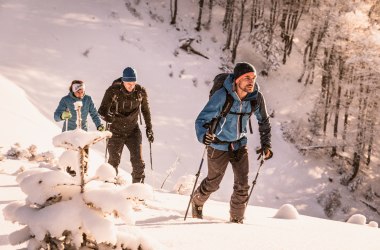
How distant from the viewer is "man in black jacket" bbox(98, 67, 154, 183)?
5973mm

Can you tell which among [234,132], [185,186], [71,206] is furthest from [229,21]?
[71,206]

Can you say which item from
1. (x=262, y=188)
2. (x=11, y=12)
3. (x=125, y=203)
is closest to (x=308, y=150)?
(x=262, y=188)

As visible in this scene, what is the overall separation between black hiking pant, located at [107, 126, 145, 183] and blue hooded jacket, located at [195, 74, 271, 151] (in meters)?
1.84

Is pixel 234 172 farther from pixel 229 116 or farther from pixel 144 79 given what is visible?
pixel 144 79

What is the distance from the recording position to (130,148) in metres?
6.41

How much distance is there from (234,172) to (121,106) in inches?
85.0

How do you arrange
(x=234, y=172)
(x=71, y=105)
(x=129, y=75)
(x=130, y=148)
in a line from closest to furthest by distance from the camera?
1. (x=234, y=172)
2. (x=129, y=75)
3. (x=130, y=148)
4. (x=71, y=105)

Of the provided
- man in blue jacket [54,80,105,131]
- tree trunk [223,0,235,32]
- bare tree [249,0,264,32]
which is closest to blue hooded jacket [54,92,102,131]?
man in blue jacket [54,80,105,131]

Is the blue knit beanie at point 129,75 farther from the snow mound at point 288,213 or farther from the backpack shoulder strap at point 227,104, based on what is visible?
the snow mound at point 288,213

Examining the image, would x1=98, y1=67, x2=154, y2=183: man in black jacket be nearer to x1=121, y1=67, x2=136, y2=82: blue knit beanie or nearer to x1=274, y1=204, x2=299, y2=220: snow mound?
x1=121, y1=67, x2=136, y2=82: blue knit beanie

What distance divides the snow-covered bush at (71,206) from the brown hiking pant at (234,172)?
3.11 m

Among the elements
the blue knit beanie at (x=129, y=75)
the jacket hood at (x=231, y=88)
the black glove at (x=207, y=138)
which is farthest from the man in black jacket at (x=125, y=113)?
the black glove at (x=207, y=138)

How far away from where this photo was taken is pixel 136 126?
643cm

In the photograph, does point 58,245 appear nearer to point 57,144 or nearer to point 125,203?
point 125,203
